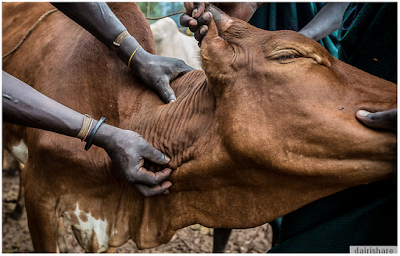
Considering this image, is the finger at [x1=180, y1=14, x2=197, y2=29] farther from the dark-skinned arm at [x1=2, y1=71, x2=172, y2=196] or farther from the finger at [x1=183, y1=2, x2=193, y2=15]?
the dark-skinned arm at [x1=2, y1=71, x2=172, y2=196]

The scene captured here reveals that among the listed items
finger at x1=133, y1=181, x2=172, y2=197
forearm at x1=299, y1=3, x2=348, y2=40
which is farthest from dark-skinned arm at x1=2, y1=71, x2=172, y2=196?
forearm at x1=299, y1=3, x2=348, y2=40

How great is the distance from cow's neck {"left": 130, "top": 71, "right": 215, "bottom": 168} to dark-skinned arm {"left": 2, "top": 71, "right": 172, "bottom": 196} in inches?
3.4

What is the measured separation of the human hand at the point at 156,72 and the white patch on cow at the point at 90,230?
786mm

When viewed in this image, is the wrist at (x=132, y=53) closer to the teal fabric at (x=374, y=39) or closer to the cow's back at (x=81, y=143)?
the cow's back at (x=81, y=143)

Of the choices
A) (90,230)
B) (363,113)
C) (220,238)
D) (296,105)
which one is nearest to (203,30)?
(296,105)

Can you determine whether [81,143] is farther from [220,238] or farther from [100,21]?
[220,238]

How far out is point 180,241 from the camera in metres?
4.03

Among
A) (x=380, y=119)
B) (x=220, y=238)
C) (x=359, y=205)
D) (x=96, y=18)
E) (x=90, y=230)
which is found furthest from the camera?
(x=220, y=238)

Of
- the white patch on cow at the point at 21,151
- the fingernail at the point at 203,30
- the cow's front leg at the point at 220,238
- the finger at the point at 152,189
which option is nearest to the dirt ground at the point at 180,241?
the cow's front leg at the point at 220,238

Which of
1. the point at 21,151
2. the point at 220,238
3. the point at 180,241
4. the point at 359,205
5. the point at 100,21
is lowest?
the point at 180,241

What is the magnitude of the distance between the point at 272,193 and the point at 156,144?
592 mm

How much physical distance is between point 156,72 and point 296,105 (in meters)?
0.82

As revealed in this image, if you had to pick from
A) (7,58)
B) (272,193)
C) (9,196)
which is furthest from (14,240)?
(272,193)

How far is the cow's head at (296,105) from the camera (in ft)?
4.38
